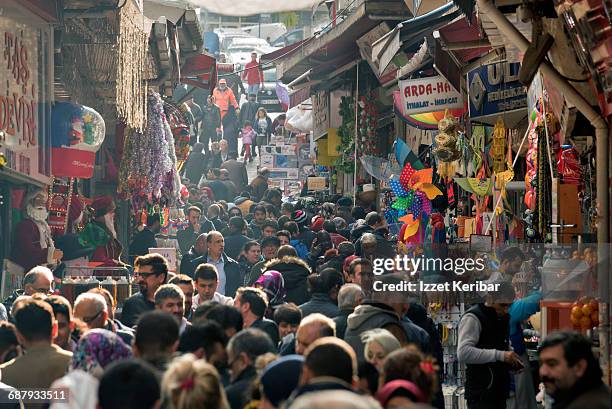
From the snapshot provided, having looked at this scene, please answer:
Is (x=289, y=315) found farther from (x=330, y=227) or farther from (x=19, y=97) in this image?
(x=330, y=227)

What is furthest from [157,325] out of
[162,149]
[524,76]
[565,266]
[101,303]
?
[162,149]

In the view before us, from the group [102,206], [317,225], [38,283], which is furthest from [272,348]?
[317,225]

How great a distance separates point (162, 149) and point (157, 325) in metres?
14.1

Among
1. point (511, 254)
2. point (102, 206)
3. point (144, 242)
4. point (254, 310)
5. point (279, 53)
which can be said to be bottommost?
point (254, 310)

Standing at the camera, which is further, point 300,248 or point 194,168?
point 194,168

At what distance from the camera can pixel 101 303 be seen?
29.8ft

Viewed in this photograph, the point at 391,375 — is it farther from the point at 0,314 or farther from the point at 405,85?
the point at 405,85

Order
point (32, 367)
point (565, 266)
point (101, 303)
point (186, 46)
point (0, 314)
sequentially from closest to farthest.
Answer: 1. point (32, 367)
2. point (101, 303)
3. point (565, 266)
4. point (0, 314)
5. point (186, 46)

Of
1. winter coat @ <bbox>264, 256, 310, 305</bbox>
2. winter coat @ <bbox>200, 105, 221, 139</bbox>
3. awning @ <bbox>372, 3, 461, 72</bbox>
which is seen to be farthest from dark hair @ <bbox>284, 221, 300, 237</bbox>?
winter coat @ <bbox>200, 105, 221, 139</bbox>

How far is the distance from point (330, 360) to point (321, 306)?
4732 millimetres

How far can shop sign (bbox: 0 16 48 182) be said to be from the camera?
44.1 ft

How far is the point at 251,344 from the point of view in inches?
292

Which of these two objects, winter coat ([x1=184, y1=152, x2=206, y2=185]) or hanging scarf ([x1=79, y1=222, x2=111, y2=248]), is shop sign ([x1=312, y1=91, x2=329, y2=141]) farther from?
hanging scarf ([x1=79, y1=222, x2=111, y2=248])

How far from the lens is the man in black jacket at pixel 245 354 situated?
727 cm
